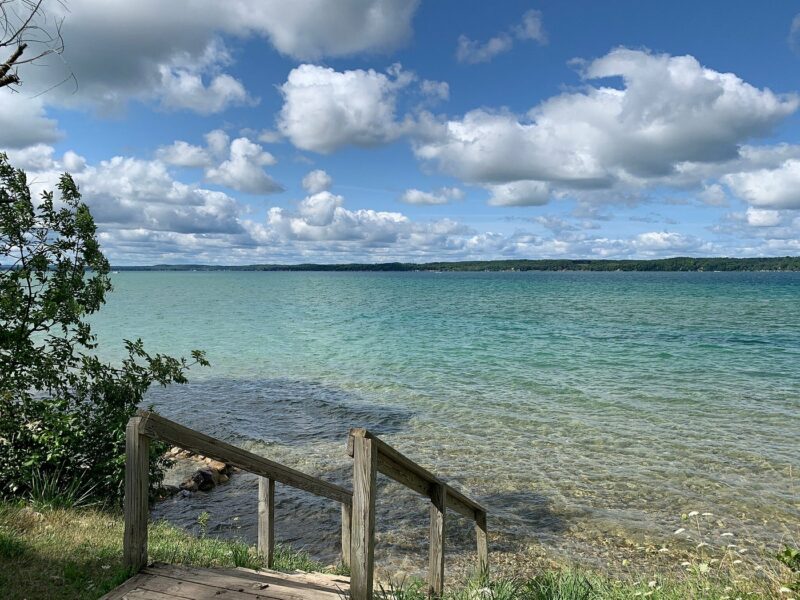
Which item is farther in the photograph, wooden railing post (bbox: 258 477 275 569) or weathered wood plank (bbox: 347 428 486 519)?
wooden railing post (bbox: 258 477 275 569)

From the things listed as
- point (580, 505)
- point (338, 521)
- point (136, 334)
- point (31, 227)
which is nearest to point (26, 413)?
point (31, 227)

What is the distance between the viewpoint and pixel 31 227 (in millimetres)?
8039

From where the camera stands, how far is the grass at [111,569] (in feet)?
Answer: 15.8

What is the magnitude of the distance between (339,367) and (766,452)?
60.3ft

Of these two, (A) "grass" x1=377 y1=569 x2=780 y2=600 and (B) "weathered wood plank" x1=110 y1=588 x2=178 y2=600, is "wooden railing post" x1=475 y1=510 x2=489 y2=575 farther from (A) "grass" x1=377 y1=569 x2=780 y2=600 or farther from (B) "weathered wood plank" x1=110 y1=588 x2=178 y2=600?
(B) "weathered wood plank" x1=110 y1=588 x2=178 y2=600

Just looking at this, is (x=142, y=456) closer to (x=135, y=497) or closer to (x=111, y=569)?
(x=135, y=497)

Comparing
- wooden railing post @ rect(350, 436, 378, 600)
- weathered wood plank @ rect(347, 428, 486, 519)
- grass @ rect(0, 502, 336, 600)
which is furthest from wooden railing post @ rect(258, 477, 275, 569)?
wooden railing post @ rect(350, 436, 378, 600)

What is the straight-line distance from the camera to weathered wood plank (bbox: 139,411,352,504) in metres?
Result: 4.12

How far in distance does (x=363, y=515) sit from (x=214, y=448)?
1.63m

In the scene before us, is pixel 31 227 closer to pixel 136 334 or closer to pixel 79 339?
pixel 79 339

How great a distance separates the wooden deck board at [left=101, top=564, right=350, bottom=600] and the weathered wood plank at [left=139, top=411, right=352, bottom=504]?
91 centimetres

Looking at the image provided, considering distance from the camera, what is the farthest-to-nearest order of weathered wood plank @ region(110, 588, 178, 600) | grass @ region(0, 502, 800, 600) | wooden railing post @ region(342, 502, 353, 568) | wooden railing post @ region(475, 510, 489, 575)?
wooden railing post @ region(475, 510, 489, 575) < wooden railing post @ region(342, 502, 353, 568) < grass @ region(0, 502, 800, 600) < weathered wood plank @ region(110, 588, 178, 600)

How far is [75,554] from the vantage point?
5633mm

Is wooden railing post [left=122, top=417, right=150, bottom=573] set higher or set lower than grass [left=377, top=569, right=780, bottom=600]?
higher
